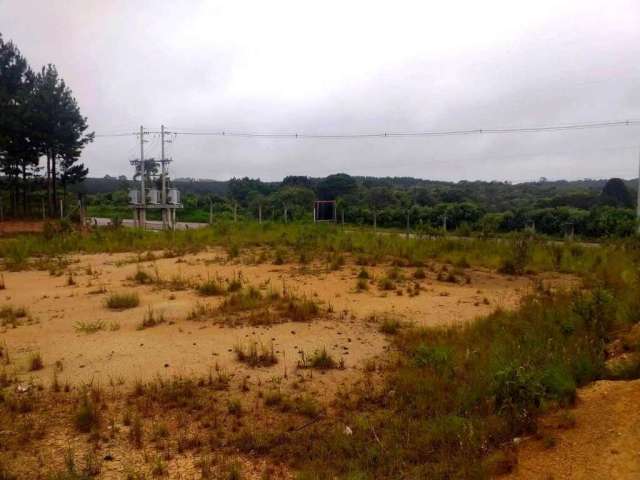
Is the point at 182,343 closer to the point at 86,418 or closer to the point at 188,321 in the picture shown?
the point at 188,321

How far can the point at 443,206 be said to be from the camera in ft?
97.2

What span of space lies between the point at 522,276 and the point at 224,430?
8501mm

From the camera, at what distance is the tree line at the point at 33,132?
2684 centimetres

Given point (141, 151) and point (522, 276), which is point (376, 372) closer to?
point (522, 276)

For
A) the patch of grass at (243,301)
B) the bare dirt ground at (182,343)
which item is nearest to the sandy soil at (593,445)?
the bare dirt ground at (182,343)

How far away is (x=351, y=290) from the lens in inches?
358

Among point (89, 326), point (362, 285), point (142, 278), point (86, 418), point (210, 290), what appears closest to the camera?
point (86, 418)

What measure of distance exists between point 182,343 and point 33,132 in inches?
1040

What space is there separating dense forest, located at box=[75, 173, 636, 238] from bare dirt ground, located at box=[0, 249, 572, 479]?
789cm

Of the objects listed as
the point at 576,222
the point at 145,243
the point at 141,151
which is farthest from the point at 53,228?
the point at 576,222

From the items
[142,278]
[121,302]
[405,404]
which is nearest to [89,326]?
[121,302]

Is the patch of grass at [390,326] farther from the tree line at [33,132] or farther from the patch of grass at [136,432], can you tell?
the tree line at [33,132]

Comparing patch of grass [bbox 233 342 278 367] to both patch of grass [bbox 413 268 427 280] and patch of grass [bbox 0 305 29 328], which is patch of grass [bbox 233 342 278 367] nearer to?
patch of grass [bbox 0 305 29 328]

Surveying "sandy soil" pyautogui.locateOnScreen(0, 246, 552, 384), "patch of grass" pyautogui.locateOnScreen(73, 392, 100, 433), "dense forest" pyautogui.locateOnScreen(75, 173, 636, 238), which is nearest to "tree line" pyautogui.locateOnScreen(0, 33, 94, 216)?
"dense forest" pyautogui.locateOnScreen(75, 173, 636, 238)
